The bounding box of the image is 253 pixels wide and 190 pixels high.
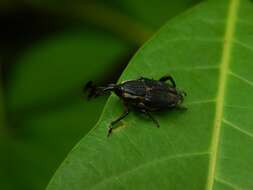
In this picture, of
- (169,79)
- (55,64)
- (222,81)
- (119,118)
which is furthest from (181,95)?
(55,64)

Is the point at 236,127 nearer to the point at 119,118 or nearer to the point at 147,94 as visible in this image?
the point at 119,118

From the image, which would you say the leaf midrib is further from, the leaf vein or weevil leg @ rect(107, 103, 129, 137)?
weevil leg @ rect(107, 103, 129, 137)

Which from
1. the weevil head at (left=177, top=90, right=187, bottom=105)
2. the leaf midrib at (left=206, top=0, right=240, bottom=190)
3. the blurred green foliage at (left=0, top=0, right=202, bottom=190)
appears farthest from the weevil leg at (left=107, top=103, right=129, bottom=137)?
the blurred green foliage at (left=0, top=0, right=202, bottom=190)

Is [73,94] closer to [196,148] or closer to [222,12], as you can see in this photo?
[222,12]

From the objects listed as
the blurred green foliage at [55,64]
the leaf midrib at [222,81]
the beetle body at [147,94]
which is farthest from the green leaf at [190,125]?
the blurred green foliage at [55,64]

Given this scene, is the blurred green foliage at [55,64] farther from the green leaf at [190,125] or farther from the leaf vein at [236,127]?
the leaf vein at [236,127]

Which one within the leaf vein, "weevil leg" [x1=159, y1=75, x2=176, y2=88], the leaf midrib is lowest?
the leaf vein
